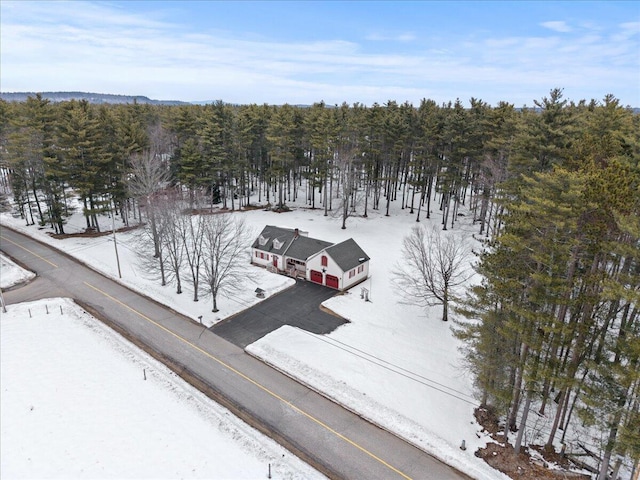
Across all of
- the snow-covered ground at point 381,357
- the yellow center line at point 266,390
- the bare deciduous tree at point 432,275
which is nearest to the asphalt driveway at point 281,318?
the snow-covered ground at point 381,357

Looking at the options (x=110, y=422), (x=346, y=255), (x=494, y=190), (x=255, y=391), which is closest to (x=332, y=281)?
(x=346, y=255)

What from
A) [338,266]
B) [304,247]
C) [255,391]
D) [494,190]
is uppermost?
[494,190]

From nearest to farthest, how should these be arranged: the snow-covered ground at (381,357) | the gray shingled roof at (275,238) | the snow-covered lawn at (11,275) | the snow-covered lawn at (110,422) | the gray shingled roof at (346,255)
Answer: the snow-covered lawn at (110,422) < the snow-covered ground at (381,357) < the snow-covered lawn at (11,275) < the gray shingled roof at (346,255) < the gray shingled roof at (275,238)

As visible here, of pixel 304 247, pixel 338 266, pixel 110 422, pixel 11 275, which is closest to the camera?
pixel 110 422

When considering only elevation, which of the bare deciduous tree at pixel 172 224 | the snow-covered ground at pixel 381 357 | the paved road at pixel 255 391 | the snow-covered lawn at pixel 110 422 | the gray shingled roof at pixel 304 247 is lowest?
the snow-covered lawn at pixel 110 422

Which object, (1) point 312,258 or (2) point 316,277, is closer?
(1) point 312,258

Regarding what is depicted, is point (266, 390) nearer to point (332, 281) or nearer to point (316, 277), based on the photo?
point (332, 281)

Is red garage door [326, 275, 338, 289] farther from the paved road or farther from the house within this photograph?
the paved road

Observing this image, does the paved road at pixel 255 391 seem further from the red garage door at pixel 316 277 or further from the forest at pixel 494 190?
the red garage door at pixel 316 277
